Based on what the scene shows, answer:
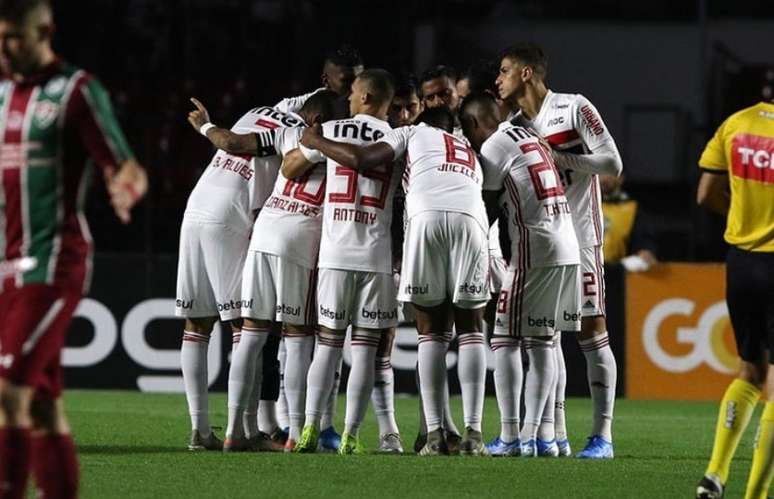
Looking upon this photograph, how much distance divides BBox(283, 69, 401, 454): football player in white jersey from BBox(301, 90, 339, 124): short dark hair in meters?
0.26

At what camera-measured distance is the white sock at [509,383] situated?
8.16 metres

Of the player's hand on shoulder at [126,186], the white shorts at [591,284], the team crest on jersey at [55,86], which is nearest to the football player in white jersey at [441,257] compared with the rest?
the white shorts at [591,284]

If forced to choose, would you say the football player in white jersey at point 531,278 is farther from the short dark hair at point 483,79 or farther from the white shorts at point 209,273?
the white shorts at point 209,273

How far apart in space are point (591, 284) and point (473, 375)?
2.80ft

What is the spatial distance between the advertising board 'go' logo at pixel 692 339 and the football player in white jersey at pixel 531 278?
495 cm

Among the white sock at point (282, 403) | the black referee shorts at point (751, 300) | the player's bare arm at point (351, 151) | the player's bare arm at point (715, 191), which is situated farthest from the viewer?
the white sock at point (282, 403)

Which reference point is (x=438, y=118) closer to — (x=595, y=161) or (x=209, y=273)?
(x=595, y=161)

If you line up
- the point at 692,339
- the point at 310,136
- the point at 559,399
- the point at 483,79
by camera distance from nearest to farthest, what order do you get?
the point at 310,136 → the point at 559,399 → the point at 483,79 → the point at 692,339

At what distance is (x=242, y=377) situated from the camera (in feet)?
26.6

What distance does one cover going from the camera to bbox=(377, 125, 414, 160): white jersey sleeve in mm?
7984

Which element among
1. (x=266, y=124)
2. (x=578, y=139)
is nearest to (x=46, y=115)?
(x=266, y=124)

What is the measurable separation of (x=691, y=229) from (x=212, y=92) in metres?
5.55

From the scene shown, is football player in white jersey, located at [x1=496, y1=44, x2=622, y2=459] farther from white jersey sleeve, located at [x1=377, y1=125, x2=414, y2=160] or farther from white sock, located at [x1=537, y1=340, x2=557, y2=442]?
white jersey sleeve, located at [x1=377, y1=125, x2=414, y2=160]

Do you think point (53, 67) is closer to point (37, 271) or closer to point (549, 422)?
point (37, 271)
